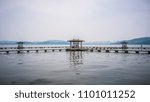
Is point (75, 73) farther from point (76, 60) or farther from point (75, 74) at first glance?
point (76, 60)

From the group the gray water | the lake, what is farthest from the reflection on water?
the gray water

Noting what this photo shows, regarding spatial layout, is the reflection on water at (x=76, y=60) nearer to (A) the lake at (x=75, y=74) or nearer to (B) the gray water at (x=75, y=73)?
(A) the lake at (x=75, y=74)

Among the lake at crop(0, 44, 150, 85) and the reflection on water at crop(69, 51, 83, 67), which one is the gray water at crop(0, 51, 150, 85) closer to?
the lake at crop(0, 44, 150, 85)

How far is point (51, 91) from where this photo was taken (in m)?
8.41

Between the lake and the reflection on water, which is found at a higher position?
the reflection on water

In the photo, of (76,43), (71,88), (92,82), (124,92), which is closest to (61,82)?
(92,82)

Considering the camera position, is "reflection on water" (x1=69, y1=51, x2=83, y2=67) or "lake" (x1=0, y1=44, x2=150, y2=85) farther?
"reflection on water" (x1=69, y1=51, x2=83, y2=67)

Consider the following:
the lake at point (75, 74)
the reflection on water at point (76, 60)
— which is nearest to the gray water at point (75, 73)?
the lake at point (75, 74)

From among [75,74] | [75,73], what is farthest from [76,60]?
[75,74]

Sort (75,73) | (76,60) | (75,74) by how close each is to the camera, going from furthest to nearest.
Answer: (76,60)
(75,73)
(75,74)

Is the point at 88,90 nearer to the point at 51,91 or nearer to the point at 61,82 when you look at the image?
the point at 51,91

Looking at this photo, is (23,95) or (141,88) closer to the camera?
(23,95)

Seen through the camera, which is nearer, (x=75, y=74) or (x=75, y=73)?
(x=75, y=74)

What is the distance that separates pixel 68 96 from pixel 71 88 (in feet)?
2.40
